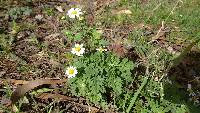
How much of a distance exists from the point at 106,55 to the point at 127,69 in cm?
23

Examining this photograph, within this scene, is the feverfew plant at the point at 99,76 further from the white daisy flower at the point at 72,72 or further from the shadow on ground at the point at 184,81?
the shadow on ground at the point at 184,81

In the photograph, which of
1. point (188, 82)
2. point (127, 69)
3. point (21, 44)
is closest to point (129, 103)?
point (127, 69)

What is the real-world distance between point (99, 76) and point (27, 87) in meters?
0.68

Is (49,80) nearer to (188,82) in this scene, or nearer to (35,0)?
(188,82)

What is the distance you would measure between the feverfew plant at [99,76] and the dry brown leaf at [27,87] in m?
0.39

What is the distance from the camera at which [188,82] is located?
3.82 metres

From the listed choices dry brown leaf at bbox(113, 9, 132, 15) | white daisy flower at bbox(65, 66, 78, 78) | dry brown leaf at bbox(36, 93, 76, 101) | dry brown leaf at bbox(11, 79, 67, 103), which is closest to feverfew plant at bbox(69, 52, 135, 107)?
white daisy flower at bbox(65, 66, 78, 78)

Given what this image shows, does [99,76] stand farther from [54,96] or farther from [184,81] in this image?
[184,81]

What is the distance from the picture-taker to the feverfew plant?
10.3 ft

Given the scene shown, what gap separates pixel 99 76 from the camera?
3.15 m

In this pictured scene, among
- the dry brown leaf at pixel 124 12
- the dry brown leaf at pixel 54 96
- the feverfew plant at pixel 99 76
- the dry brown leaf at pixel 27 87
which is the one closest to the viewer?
the feverfew plant at pixel 99 76

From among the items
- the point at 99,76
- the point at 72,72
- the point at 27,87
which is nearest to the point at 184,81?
the point at 99,76

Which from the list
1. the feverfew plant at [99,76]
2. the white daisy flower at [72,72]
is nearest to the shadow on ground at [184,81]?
the feverfew plant at [99,76]

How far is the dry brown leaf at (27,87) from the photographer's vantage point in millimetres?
3283
